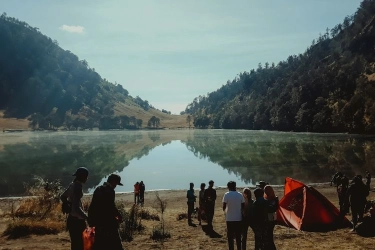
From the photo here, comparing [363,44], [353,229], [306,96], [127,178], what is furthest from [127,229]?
[363,44]

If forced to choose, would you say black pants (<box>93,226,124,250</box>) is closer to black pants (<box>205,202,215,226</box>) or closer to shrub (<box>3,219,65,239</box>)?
shrub (<box>3,219,65,239</box>)

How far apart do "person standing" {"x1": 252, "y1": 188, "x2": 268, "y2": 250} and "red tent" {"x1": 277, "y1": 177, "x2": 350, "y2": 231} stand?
13.2 feet

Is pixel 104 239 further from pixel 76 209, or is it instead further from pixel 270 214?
pixel 270 214

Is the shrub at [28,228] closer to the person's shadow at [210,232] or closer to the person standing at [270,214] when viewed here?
the person's shadow at [210,232]

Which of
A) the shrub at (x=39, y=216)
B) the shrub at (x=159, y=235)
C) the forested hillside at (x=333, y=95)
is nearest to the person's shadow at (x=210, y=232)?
the shrub at (x=159, y=235)

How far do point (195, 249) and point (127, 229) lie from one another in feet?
7.94

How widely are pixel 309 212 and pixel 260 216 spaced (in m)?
4.70

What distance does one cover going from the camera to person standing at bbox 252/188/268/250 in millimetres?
8266

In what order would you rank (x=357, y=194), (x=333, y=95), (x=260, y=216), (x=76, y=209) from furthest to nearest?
1. (x=333, y=95)
2. (x=357, y=194)
3. (x=260, y=216)
4. (x=76, y=209)

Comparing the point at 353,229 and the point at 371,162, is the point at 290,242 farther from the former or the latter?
the point at 371,162

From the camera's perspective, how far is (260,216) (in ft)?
27.2

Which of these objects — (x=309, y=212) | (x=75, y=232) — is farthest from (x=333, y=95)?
(x=75, y=232)

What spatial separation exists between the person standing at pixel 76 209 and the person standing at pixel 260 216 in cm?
389

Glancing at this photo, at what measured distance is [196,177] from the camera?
117 ft
